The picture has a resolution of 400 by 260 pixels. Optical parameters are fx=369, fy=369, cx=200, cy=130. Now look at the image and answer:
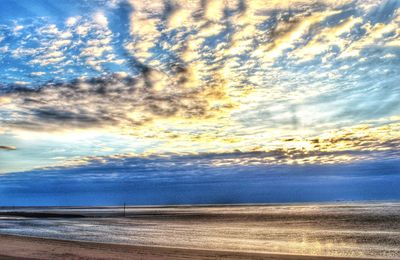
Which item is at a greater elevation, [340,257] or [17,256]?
[17,256]

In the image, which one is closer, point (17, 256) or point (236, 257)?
point (17, 256)

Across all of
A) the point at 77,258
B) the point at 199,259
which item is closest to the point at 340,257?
the point at 199,259

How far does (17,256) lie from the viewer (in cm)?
2328

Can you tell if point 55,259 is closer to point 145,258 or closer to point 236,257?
point 145,258

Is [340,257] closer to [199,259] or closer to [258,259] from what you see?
[258,259]

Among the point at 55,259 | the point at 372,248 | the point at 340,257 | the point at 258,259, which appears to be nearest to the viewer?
the point at 55,259

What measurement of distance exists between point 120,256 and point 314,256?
14.1 m

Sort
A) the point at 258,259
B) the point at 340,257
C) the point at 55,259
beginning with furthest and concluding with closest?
the point at 340,257
the point at 258,259
the point at 55,259

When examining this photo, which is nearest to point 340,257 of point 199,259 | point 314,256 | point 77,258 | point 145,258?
point 314,256

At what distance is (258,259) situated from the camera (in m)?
24.0

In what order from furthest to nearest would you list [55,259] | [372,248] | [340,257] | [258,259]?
[372,248], [340,257], [258,259], [55,259]

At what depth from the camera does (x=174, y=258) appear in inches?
935

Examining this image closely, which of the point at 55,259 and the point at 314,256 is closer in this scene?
the point at 55,259

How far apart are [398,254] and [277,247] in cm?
969
